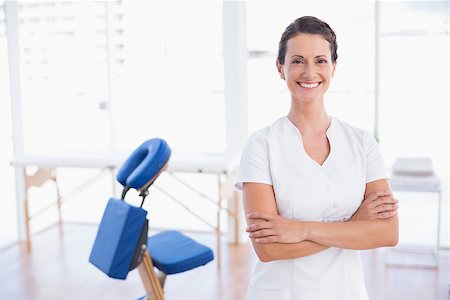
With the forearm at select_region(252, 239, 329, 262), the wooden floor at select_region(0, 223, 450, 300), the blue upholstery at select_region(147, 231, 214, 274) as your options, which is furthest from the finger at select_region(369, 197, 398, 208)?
the wooden floor at select_region(0, 223, 450, 300)

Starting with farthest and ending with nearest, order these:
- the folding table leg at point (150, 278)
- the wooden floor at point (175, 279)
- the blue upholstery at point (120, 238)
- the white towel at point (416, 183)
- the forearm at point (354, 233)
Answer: the white towel at point (416, 183) → the wooden floor at point (175, 279) → the folding table leg at point (150, 278) → the blue upholstery at point (120, 238) → the forearm at point (354, 233)

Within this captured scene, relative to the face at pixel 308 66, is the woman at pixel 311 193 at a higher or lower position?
lower

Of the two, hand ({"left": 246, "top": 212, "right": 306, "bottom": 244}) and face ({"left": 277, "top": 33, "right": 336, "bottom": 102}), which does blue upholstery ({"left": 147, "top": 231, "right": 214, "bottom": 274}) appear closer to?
hand ({"left": 246, "top": 212, "right": 306, "bottom": 244})

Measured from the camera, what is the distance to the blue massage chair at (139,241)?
2305mm

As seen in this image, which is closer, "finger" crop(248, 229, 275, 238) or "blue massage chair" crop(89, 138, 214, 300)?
"finger" crop(248, 229, 275, 238)

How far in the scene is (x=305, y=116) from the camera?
4.55ft

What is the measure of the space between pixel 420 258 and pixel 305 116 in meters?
2.51

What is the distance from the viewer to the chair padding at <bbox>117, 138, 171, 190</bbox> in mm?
2314

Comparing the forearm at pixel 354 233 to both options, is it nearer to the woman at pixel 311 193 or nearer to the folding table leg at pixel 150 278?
the woman at pixel 311 193

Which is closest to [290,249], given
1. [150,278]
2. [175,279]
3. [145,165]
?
[145,165]

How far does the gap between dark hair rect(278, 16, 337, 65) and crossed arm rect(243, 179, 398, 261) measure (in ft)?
1.09

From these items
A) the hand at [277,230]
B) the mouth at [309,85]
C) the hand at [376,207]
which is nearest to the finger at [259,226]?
the hand at [277,230]

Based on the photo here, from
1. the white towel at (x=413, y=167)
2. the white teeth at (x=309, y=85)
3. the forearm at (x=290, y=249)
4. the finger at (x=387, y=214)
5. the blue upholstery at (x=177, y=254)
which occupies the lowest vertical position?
the blue upholstery at (x=177, y=254)

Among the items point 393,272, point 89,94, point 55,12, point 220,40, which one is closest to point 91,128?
point 89,94
